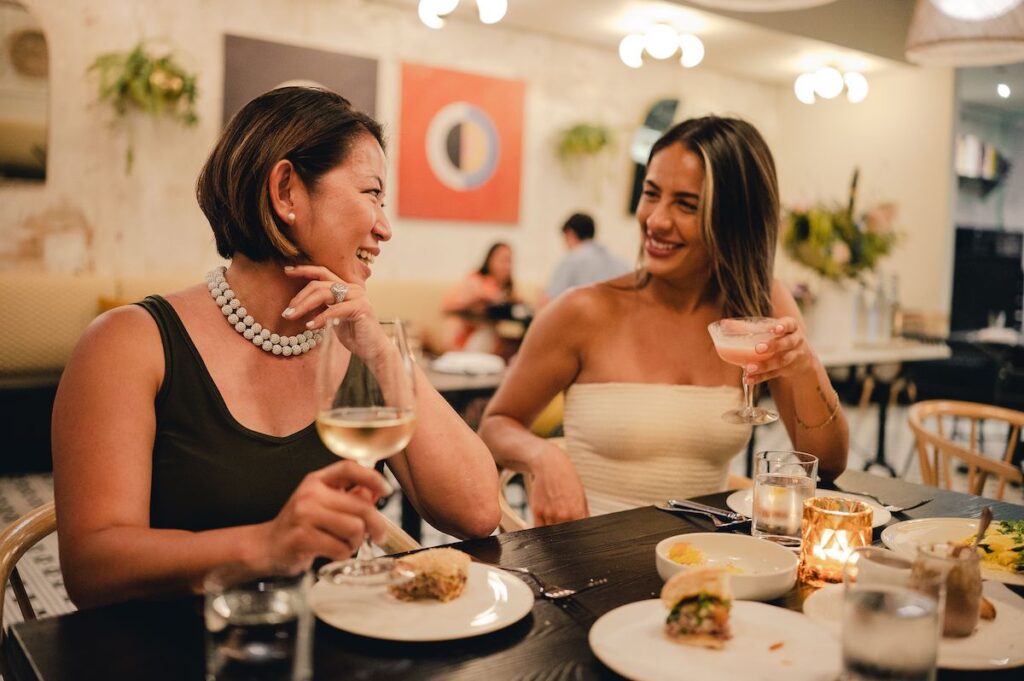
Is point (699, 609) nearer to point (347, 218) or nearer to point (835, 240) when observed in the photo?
point (347, 218)

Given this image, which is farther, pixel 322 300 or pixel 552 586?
pixel 322 300

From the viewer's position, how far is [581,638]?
1.02 metres

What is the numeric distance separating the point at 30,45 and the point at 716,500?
5.24 meters

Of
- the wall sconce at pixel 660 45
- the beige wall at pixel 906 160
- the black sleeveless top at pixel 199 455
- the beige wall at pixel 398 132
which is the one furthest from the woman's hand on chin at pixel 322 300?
the beige wall at pixel 906 160

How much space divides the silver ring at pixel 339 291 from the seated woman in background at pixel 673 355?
689 millimetres

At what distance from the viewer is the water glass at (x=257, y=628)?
0.79 m

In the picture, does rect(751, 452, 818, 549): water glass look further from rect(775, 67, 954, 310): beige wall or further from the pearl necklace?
rect(775, 67, 954, 310): beige wall

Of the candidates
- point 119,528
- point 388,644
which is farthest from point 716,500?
point 119,528

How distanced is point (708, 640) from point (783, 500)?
0.49 m

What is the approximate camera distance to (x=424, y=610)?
3.43 ft

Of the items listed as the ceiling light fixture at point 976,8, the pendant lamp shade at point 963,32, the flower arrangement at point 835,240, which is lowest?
the flower arrangement at point 835,240

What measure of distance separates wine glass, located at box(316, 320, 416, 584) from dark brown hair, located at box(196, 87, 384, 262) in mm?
484

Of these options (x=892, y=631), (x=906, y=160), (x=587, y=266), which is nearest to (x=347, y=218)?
(x=892, y=631)

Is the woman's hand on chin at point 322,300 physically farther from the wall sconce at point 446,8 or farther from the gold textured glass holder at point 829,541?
the wall sconce at point 446,8
